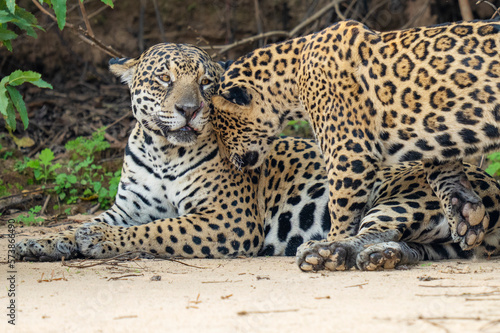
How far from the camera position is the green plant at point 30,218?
7562 mm

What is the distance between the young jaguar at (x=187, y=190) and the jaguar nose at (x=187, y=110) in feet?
0.03

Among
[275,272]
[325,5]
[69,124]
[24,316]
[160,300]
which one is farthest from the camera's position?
[325,5]

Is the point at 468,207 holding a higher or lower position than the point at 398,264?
higher

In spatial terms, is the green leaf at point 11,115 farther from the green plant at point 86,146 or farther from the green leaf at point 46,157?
the green plant at point 86,146

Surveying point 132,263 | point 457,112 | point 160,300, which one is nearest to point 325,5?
point 457,112

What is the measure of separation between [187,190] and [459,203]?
247 centimetres

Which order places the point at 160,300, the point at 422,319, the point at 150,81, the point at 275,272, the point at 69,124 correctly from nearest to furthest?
1. the point at 422,319
2. the point at 160,300
3. the point at 275,272
4. the point at 150,81
5. the point at 69,124

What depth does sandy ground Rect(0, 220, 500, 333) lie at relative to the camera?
2949 millimetres

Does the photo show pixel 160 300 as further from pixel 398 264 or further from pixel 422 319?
pixel 398 264

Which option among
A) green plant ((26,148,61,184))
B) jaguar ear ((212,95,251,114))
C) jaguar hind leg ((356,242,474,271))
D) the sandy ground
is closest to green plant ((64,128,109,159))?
green plant ((26,148,61,184))

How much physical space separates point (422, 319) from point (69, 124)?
8.72m

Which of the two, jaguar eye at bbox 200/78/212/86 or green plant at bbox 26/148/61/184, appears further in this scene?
green plant at bbox 26/148/61/184

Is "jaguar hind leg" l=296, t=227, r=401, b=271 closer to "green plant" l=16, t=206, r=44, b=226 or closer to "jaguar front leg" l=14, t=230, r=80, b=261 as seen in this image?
"jaguar front leg" l=14, t=230, r=80, b=261

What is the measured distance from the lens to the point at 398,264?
4840 millimetres
